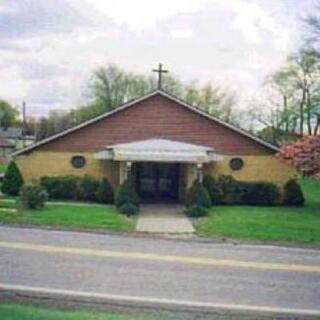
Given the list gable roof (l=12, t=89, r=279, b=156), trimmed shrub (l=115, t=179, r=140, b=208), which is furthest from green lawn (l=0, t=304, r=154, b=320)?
gable roof (l=12, t=89, r=279, b=156)

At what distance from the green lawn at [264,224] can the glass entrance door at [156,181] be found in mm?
4283

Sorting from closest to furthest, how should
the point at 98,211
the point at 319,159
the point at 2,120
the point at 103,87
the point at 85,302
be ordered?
1. the point at 85,302
2. the point at 98,211
3. the point at 319,159
4. the point at 103,87
5. the point at 2,120

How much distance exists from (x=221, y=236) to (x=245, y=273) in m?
6.82

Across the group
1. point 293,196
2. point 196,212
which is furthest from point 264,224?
point 293,196

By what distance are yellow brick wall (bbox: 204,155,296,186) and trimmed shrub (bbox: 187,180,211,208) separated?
3.79 metres

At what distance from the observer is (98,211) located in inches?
1107

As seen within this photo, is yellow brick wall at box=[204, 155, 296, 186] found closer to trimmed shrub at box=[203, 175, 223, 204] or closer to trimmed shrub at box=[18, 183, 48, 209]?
trimmed shrub at box=[203, 175, 223, 204]

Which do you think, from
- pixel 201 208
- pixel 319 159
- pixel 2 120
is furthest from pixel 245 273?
pixel 2 120

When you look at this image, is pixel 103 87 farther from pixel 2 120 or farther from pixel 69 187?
pixel 69 187

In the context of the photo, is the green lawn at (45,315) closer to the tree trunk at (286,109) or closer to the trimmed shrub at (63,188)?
the trimmed shrub at (63,188)

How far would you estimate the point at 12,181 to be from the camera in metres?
34.5

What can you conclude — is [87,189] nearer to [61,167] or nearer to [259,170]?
[61,167]

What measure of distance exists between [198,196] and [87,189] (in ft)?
21.1

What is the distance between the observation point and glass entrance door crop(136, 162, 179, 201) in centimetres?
3547
